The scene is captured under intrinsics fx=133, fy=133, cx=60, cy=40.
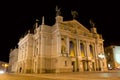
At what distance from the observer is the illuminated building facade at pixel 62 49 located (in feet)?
117

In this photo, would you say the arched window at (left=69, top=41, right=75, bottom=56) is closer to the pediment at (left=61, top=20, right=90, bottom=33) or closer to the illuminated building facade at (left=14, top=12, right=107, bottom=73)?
the illuminated building facade at (left=14, top=12, right=107, bottom=73)

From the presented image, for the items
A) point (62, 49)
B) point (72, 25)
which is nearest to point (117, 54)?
point (72, 25)

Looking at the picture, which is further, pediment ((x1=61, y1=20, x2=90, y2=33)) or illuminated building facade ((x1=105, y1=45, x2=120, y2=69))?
illuminated building facade ((x1=105, y1=45, x2=120, y2=69))

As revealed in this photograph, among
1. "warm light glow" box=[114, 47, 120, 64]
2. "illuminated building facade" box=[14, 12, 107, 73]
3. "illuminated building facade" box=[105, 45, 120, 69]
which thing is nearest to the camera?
"illuminated building facade" box=[14, 12, 107, 73]

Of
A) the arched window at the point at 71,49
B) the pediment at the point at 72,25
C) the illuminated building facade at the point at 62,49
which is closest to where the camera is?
the illuminated building facade at the point at 62,49

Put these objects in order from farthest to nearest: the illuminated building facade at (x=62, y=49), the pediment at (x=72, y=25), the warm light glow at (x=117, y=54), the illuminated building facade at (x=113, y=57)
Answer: the warm light glow at (x=117, y=54) < the illuminated building facade at (x=113, y=57) < the pediment at (x=72, y=25) < the illuminated building facade at (x=62, y=49)

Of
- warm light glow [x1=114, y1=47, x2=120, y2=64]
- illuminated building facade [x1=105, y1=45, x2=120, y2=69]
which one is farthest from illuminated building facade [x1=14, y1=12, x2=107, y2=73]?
warm light glow [x1=114, y1=47, x2=120, y2=64]

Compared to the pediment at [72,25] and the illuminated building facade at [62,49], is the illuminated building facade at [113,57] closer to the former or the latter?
the illuminated building facade at [62,49]

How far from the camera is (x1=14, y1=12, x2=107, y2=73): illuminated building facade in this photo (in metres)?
35.7

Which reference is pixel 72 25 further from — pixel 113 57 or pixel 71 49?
pixel 113 57

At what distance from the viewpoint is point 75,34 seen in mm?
40625

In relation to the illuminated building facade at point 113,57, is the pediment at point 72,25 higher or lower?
higher

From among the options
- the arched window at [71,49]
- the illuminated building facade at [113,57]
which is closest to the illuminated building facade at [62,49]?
the arched window at [71,49]

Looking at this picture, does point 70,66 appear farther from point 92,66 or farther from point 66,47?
point 92,66
